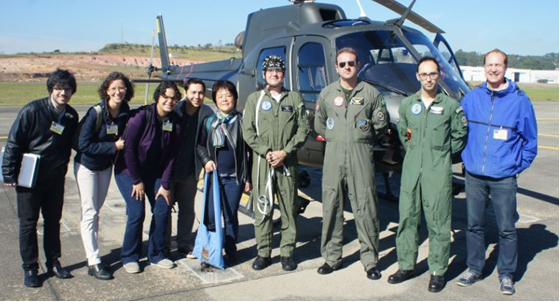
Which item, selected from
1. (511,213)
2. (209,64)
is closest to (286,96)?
(511,213)

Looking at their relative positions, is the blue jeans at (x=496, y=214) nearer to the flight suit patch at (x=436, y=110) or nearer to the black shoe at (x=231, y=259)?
the flight suit patch at (x=436, y=110)

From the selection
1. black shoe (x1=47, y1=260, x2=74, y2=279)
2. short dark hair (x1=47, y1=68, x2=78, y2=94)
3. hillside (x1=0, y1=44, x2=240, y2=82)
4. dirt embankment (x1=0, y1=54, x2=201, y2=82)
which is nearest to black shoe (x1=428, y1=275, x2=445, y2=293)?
black shoe (x1=47, y1=260, x2=74, y2=279)

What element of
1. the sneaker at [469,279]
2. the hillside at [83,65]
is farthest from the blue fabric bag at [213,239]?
the hillside at [83,65]

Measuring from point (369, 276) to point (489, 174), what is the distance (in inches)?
50.5

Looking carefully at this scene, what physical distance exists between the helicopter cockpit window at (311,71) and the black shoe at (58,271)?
2.96 metres

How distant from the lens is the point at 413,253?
440 centimetres

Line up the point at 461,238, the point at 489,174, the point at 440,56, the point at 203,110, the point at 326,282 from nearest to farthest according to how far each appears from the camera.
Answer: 1. the point at 489,174
2. the point at 326,282
3. the point at 203,110
4. the point at 461,238
5. the point at 440,56

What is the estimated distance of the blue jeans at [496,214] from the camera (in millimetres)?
4121

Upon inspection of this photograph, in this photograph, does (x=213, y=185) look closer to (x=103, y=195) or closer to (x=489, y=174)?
(x=103, y=195)

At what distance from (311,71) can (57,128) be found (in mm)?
2830

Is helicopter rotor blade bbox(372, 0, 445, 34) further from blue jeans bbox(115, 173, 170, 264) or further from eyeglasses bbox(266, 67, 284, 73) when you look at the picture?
blue jeans bbox(115, 173, 170, 264)

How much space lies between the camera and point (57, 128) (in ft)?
13.6

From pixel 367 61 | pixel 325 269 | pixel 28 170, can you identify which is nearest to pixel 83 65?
pixel 367 61

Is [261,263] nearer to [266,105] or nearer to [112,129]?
[266,105]
